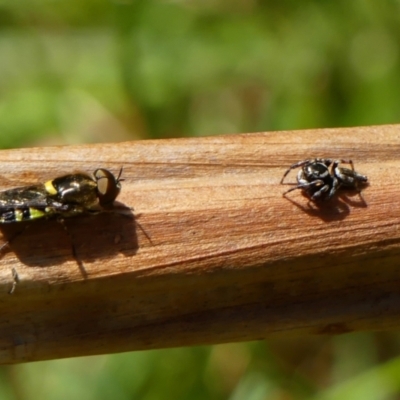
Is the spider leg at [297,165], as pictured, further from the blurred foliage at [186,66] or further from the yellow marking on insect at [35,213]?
the blurred foliage at [186,66]

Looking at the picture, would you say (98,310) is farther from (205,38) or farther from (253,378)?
(205,38)

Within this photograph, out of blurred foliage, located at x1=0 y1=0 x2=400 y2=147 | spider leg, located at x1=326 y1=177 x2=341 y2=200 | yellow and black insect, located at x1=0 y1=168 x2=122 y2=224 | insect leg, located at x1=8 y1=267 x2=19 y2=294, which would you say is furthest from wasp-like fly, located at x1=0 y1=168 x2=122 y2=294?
blurred foliage, located at x1=0 y1=0 x2=400 y2=147

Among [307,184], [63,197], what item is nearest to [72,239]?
[63,197]

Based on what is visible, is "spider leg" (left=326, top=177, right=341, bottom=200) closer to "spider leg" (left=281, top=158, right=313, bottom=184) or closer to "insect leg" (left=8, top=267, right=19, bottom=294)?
"spider leg" (left=281, top=158, right=313, bottom=184)

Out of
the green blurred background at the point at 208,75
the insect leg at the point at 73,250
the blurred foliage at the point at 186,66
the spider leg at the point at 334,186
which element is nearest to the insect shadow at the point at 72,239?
the insect leg at the point at 73,250

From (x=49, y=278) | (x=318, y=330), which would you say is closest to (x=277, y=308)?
(x=318, y=330)

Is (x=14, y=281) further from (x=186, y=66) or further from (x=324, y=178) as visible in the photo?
(x=186, y=66)
